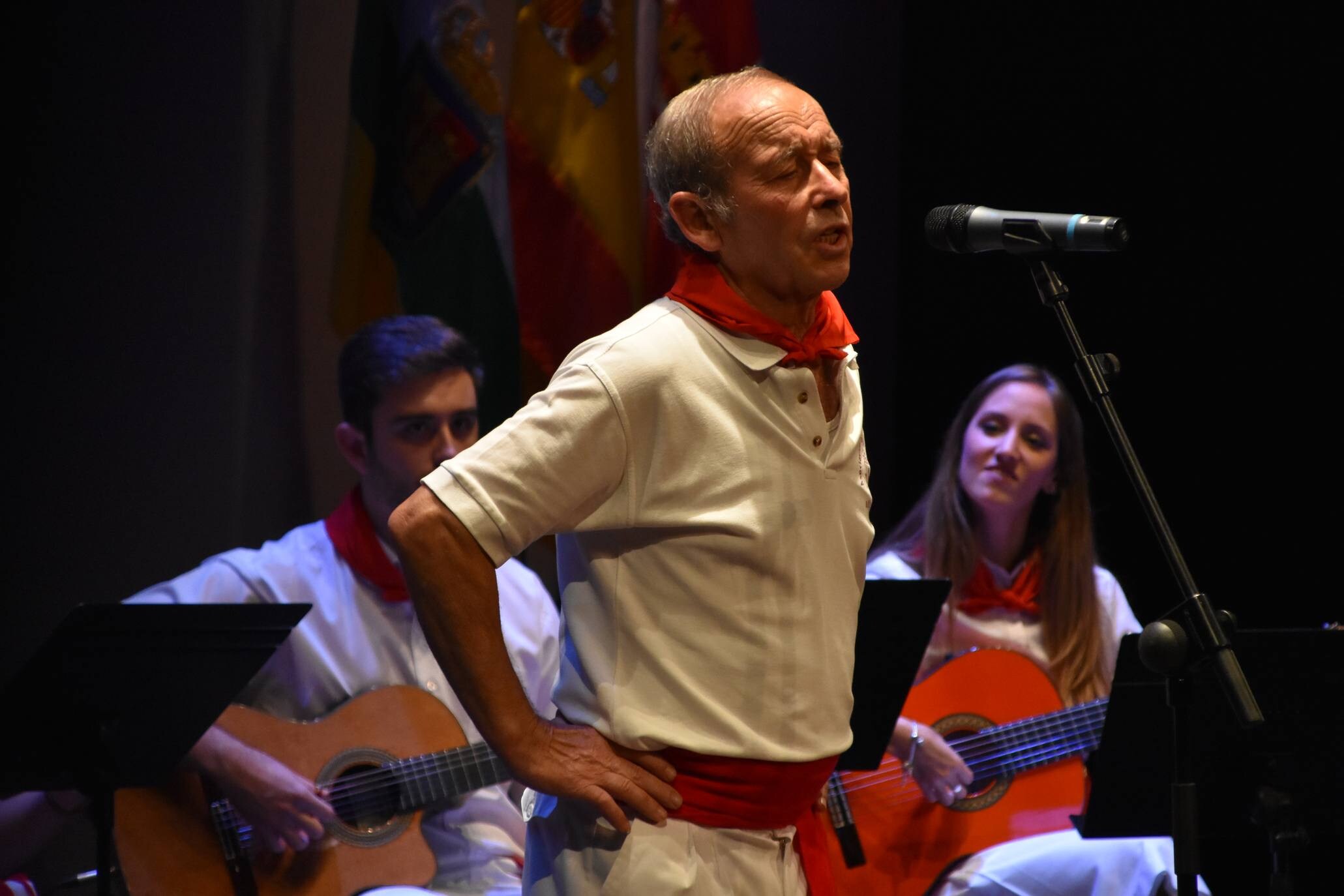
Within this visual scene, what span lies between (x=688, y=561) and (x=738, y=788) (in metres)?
A: 0.31

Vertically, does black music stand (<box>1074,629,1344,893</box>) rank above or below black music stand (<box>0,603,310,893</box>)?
below

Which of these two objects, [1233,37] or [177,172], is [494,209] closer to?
[177,172]

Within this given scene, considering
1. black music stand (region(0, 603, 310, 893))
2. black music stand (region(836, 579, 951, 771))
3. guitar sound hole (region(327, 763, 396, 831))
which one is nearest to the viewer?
black music stand (region(0, 603, 310, 893))

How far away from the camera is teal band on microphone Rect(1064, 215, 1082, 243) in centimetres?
195

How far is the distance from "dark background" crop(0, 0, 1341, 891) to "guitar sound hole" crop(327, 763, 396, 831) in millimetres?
1039

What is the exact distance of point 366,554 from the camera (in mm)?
3623

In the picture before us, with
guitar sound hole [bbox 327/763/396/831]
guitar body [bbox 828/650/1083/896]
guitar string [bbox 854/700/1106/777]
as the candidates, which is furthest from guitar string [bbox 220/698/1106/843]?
guitar string [bbox 854/700/1106/777]

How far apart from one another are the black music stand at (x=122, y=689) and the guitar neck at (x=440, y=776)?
0.61 m

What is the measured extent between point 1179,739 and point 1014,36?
11.0ft

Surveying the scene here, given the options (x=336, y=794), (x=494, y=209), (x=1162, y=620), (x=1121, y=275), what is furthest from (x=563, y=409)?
(x=1121, y=275)

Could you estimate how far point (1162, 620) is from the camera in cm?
189

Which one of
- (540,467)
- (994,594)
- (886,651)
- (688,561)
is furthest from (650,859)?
(994,594)

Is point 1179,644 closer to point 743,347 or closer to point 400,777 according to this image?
point 743,347

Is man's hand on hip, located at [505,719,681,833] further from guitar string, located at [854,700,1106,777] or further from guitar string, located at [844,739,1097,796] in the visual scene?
guitar string, located at [854,700,1106,777]
